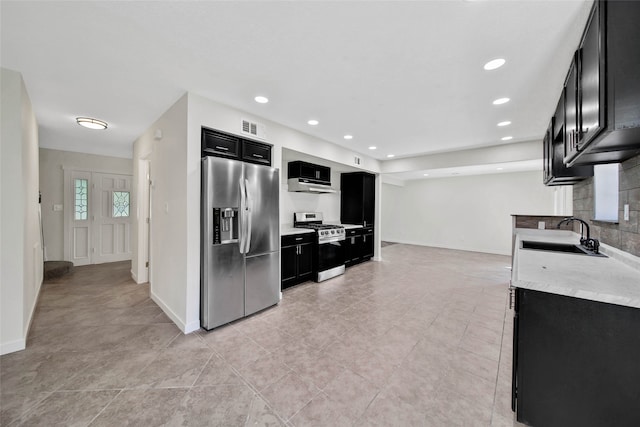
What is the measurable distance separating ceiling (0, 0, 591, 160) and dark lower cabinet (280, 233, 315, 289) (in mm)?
1872

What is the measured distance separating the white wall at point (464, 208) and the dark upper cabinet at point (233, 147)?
22.4 feet

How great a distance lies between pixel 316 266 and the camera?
14.4ft

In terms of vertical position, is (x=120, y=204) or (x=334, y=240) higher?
(x=120, y=204)

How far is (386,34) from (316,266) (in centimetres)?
351

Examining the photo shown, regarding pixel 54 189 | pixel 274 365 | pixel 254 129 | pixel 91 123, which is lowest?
pixel 274 365

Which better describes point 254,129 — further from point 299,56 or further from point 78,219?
point 78,219

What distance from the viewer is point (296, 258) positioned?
4094 millimetres

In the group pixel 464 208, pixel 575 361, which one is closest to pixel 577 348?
pixel 575 361

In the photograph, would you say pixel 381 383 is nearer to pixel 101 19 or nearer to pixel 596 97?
pixel 596 97

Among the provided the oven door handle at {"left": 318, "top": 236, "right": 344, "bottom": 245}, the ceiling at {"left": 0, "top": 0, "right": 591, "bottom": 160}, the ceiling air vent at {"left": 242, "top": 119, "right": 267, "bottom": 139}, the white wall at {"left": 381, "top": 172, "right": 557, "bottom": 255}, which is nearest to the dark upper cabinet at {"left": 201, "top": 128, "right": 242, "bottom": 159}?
the ceiling air vent at {"left": 242, "top": 119, "right": 267, "bottom": 139}

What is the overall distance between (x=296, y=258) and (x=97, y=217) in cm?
483

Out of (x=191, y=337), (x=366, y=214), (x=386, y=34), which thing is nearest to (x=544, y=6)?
(x=386, y=34)

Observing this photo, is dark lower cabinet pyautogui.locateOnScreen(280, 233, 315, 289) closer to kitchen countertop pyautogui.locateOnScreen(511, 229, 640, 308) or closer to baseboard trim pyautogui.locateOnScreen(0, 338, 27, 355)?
baseboard trim pyautogui.locateOnScreen(0, 338, 27, 355)

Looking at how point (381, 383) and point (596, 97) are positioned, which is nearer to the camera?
point (596, 97)
